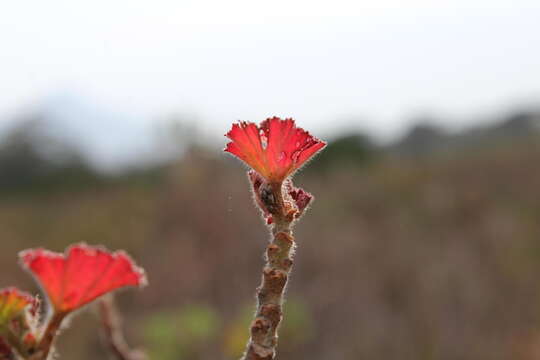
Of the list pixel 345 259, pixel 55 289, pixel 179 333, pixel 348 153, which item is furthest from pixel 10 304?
pixel 348 153

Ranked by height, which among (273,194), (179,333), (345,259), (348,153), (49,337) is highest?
(348,153)

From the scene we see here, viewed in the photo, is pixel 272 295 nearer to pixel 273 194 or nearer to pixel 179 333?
pixel 273 194

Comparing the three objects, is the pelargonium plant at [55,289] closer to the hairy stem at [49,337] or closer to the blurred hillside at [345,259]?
the hairy stem at [49,337]

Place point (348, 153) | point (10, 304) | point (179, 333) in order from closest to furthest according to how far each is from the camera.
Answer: point (10, 304)
point (179, 333)
point (348, 153)

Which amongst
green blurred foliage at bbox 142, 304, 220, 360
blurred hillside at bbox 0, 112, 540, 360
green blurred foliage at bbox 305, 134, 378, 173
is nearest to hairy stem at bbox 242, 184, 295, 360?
blurred hillside at bbox 0, 112, 540, 360

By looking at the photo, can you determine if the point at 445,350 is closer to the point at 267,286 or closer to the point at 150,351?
the point at 150,351

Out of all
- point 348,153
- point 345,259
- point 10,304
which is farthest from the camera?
point 348,153

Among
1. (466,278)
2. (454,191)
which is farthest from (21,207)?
(466,278)
